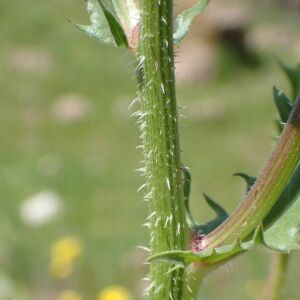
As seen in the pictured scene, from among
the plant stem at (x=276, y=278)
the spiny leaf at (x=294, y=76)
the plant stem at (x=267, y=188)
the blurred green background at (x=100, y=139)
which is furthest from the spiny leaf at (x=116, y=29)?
the blurred green background at (x=100, y=139)

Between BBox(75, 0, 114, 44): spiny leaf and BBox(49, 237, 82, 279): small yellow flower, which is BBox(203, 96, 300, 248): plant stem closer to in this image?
BBox(75, 0, 114, 44): spiny leaf

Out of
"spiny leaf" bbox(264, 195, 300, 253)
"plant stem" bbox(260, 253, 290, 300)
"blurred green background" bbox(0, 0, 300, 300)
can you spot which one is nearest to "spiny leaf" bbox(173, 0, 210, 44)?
"spiny leaf" bbox(264, 195, 300, 253)

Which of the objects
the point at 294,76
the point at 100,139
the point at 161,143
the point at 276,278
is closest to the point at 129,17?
the point at 161,143

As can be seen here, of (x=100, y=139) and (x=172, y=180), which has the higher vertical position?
(x=172, y=180)

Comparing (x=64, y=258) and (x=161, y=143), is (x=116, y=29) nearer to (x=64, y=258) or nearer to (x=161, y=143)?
(x=161, y=143)

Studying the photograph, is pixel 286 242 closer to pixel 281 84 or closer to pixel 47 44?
pixel 281 84

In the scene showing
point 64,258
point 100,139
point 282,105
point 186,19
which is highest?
point 186,19

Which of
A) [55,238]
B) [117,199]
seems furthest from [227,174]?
[55,238]
